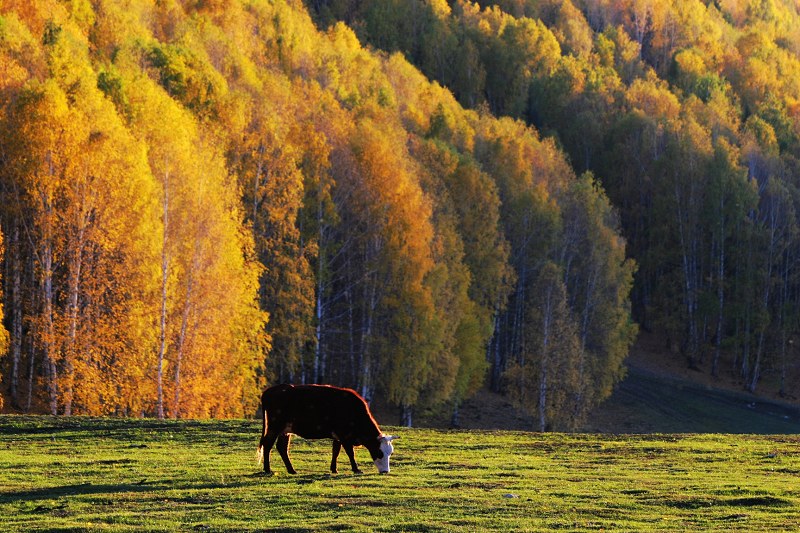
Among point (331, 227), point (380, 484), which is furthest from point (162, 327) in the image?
point (380, 484)

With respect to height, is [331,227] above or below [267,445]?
above

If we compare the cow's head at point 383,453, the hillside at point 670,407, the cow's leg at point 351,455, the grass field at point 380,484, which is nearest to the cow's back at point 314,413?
the cow's leg at point 351,455

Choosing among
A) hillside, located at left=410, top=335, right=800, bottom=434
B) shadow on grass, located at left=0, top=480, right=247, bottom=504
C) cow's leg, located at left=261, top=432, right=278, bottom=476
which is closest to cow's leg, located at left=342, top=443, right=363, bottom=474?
cow's leg, located at left=261, top=432, right=278, bottom=476

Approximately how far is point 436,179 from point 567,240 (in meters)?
15.8

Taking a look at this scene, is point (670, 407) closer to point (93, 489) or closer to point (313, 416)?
point (313, 416)

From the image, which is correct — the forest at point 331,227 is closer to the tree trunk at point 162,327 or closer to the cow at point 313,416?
the tree trunk at point 162,327

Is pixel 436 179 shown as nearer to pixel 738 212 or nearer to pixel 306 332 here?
pixel 306 332

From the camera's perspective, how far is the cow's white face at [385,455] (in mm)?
22527

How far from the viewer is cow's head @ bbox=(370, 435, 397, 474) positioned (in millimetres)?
22500

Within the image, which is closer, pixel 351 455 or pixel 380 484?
pixel 380 484

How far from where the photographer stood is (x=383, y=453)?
A: 2269 centimetres

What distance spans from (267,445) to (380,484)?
2.55 metres

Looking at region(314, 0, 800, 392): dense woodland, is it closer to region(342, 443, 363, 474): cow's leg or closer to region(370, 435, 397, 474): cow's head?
region(370, 435, 397, 474): cow's head

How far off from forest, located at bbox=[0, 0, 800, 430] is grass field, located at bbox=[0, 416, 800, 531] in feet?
34.5
